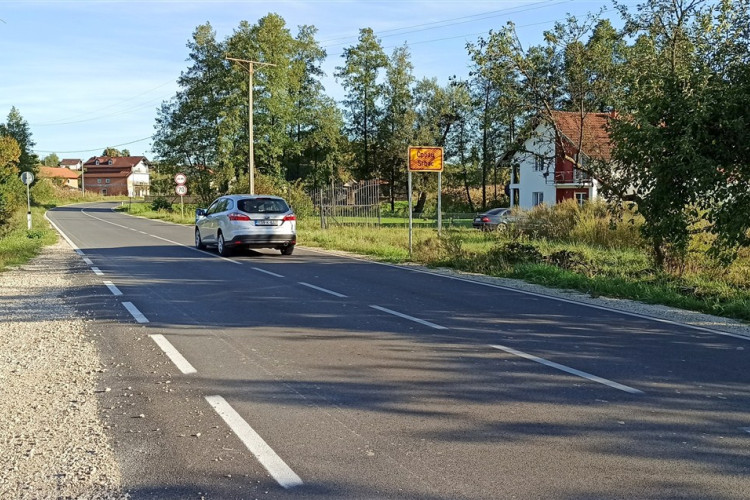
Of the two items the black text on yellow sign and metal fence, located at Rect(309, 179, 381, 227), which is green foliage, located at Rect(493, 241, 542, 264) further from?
metal fence, located at Rect(309, 179, 381, 227)

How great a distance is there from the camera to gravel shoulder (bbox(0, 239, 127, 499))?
4.00 metres

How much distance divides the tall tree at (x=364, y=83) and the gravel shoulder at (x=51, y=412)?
213 feet

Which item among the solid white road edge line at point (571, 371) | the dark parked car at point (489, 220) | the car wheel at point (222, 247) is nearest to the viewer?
the solid white road edge line at point (571, 371)

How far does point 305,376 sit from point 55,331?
13.1 ft

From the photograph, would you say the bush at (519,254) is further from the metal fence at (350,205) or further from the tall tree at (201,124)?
the tall tree at (201,124)

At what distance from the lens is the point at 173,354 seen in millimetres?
7203

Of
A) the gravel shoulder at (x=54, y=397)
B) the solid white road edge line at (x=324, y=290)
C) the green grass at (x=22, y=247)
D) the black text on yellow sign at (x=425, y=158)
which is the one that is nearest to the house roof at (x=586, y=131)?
the black text on yellow sign at (x=425, y=158)

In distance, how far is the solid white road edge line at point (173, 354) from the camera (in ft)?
21.6

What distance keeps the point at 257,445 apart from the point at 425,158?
51.9 ft

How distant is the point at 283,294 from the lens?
11.8m

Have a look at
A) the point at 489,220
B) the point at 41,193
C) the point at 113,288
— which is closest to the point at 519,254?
the point at 113,288

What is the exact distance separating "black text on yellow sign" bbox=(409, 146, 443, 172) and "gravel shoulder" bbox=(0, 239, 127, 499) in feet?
37.9

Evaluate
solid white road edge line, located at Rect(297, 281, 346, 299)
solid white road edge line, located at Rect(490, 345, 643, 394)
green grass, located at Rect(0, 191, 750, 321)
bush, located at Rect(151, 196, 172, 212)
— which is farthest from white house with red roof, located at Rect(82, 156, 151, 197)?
solid white road edge line, located at Rect(490, 345, 643, 394)

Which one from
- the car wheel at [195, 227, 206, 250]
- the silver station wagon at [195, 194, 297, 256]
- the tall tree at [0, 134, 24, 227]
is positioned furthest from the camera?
the tall tree at [0, 134, 24, 227]
